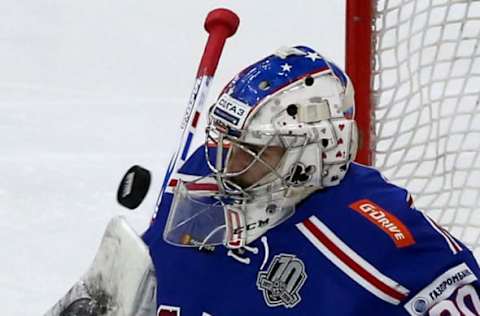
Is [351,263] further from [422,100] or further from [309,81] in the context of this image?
[422,100]

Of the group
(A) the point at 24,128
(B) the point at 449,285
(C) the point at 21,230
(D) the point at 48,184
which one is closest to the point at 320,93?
(B) the point at 449,285

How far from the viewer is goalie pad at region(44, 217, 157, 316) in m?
1.66

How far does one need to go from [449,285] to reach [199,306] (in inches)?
13.8

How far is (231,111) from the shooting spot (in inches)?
63.9

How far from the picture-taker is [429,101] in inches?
92.4

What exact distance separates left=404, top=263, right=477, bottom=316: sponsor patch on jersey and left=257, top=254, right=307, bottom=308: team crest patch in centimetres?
15

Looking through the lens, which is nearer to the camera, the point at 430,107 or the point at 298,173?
the point at 298,173

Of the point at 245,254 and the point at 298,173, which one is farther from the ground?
the point at 298,173

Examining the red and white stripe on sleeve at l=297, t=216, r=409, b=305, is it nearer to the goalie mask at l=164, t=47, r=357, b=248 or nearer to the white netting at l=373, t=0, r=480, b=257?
the goalie mask at l=164, t=47, r=357, b=248

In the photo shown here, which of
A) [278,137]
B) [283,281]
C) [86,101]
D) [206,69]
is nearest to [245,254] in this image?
[283,281]

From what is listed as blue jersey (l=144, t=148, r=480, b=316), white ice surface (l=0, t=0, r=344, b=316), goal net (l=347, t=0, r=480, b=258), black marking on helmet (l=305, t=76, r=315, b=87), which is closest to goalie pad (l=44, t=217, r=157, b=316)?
blue jersey (l=144, t=148, r=480, b=316)

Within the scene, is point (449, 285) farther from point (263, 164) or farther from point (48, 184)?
point (48, 184)

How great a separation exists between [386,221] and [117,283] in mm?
391

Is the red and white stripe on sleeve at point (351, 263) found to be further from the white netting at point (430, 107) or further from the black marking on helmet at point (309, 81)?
the white netting at point (430, 107)
